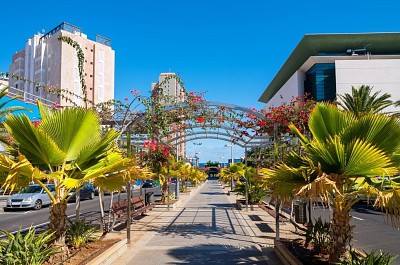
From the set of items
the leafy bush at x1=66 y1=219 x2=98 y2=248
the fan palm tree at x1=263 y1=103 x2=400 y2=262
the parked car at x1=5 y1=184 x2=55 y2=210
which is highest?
the fan palm tree at x1=263 y1=103 x2=400 y2=262

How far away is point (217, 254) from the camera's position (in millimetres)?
8359

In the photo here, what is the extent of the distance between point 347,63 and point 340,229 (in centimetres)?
5884

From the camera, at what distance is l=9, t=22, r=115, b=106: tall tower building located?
7369cm

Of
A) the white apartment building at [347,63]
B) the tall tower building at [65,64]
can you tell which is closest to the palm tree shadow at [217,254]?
the white apartment building at [347,63]

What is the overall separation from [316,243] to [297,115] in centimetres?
444

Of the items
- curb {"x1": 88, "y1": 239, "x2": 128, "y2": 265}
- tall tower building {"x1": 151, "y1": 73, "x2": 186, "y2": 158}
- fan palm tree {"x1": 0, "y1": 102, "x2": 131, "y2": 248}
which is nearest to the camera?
fan palm tree {"x1": 0, "y1": 102, "x2": 131, "y2": 248}

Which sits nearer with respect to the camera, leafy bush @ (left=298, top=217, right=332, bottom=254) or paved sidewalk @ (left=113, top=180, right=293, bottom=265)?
leafy bush @ (left=298, top=217, right=332, bottom=254)

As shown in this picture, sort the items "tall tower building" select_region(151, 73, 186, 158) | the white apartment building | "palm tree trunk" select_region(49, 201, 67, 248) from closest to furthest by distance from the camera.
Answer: "palm tree trunk" select_region(49, 201, 67, 248) < "tall tower building" select_region(151, 73, 186, 158) < the white apartment building

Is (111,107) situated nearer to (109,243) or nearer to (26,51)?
(109,243)

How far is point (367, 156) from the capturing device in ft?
17.2

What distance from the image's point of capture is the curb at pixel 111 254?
6.89m

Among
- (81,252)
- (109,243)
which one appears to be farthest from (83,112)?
(109,243)

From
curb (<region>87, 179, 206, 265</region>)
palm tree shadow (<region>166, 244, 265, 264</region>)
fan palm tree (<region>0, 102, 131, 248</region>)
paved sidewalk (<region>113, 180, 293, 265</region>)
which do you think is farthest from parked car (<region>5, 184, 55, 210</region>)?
fan palm tree (<region>0, 102, 131, 248</region>)

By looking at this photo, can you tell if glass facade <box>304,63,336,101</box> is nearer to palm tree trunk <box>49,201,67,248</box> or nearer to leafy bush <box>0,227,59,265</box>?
palm tree trunk <box>49,201,67,248</box>
